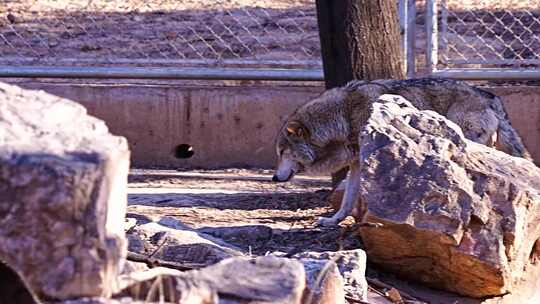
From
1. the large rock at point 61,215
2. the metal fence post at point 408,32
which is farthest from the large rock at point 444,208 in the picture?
the metal fence post at point 408,32

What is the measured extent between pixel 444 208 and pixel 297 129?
7.69 feet

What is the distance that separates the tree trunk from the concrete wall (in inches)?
68.7

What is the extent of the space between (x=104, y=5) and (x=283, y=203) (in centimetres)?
382

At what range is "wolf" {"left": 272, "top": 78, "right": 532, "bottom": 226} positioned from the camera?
7.19 m

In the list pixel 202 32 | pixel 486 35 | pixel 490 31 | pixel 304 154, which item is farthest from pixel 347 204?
pixel 486 35

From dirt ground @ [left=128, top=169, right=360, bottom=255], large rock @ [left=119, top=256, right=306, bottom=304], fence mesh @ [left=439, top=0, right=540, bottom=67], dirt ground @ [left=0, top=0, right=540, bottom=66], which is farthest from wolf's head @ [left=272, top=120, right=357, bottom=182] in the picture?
large rock @ [left=119, top=256, right=306, bottom=304]

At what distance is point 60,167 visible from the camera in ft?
9.15

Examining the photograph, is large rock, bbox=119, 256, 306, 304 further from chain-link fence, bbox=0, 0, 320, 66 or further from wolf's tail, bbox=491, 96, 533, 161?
chain-link fence, bbox=0, 0, 320, 66

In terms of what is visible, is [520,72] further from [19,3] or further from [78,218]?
[78,218]

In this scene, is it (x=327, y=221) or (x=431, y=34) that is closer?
(x=327, y=221)

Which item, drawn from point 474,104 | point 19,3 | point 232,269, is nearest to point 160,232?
point 474,104

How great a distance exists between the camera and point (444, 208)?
5480 mm

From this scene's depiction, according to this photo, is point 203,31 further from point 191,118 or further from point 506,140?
point 506,140

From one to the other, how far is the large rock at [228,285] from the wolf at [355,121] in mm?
3882
